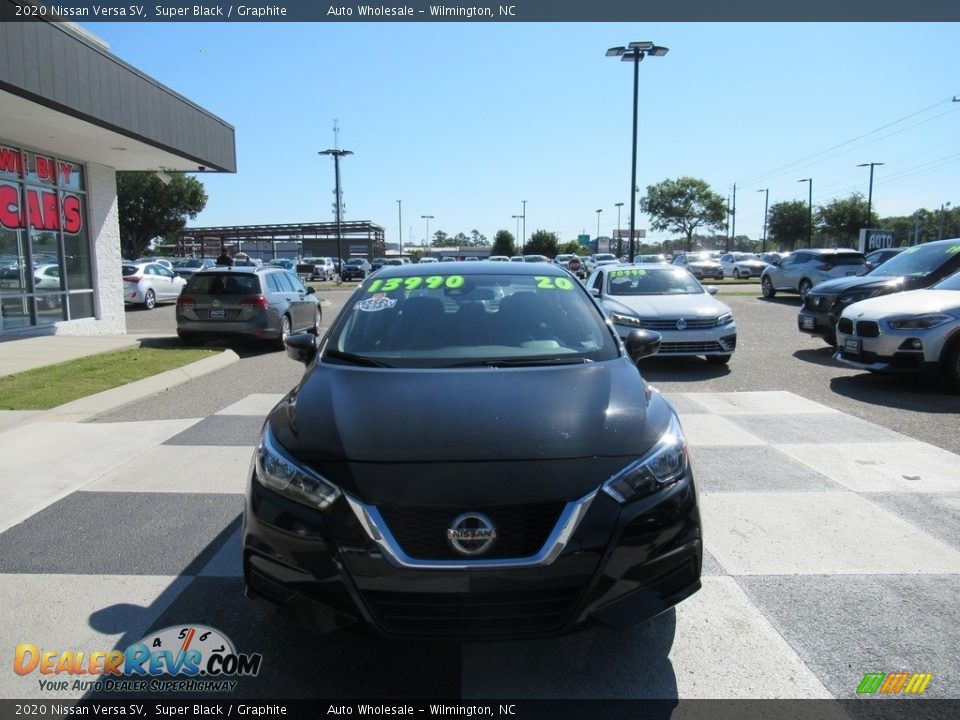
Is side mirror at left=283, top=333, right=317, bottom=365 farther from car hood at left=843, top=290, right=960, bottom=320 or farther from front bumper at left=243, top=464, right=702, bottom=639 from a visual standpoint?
car hood at left=843, top=290, right=960, bottom=320

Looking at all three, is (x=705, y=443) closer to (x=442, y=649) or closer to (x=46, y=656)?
(x=442, y=649)

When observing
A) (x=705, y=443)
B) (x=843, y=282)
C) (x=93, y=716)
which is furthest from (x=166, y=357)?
(x=843, y=282)

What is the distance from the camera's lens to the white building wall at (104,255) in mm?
14969

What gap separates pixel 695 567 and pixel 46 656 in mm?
2691

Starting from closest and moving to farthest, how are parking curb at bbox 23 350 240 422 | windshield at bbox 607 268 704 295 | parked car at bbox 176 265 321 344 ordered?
parking curb at bbox 23 350 240 422 → windshield at bbox 607 268 704 295 → parked car at bbox 176 265 321 344

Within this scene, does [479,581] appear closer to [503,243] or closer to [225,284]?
[225,284]

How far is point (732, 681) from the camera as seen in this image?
271 centimetres

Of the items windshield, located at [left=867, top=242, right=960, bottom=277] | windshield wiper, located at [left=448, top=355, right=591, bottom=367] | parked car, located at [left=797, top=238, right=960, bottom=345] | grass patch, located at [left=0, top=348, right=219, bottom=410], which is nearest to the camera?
windshield wiper, located at [left=448, top=355, right=591, bottom=367]

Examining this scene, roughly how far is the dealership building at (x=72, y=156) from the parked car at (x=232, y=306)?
2858 mm

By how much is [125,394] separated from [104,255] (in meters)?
8.73

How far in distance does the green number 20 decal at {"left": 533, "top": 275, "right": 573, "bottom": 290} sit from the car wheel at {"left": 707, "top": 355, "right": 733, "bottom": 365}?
654cm

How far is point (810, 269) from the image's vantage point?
22.0 m

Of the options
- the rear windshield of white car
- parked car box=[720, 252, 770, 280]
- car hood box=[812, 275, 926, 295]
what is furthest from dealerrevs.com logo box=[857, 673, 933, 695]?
parked car box=[720, 252, 770, 280]

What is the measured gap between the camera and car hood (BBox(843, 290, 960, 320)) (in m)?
8.22
